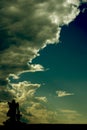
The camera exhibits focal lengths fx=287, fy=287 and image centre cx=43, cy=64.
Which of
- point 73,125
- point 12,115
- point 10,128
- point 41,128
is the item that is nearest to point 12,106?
point 12,115

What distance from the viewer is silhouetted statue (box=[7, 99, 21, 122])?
38.5 meters

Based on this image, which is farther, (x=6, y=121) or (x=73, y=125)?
(x=6, y=121)

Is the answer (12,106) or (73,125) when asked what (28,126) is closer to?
(73,125)

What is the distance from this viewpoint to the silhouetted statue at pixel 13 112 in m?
38.5

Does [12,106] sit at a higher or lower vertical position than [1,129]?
higher

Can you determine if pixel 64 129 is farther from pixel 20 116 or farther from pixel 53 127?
pixel 20 116

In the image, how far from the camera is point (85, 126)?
93.0ft

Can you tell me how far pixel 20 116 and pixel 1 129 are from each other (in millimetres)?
6468

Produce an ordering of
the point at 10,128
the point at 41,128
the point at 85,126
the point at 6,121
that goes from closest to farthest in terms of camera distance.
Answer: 1. the point at 85,126
2. the point at 41,128
3. the point at 10,128
4. the point at 6,121

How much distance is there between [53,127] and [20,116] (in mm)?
9748

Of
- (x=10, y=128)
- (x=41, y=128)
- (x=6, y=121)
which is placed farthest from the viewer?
(x=6, y=121)

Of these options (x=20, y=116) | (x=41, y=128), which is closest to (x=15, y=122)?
(x=20, y=116)

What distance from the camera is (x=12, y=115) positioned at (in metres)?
38.7

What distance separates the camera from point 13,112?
39.0 m
